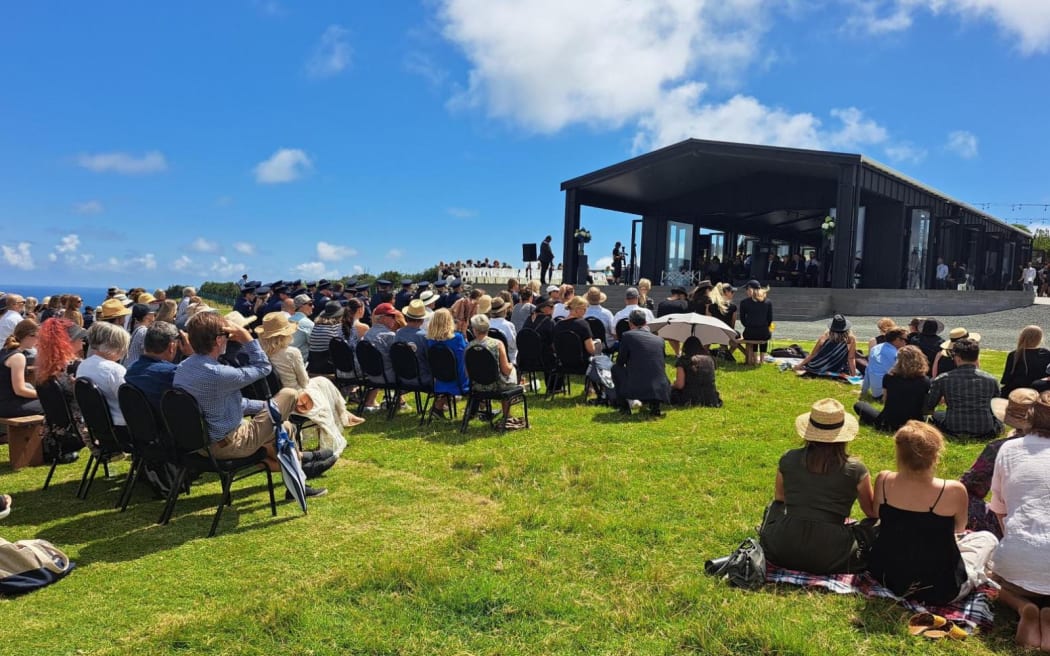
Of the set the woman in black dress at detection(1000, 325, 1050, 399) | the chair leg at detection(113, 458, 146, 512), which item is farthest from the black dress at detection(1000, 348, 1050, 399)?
the chair leg at detection(113, 458, 146, 512)

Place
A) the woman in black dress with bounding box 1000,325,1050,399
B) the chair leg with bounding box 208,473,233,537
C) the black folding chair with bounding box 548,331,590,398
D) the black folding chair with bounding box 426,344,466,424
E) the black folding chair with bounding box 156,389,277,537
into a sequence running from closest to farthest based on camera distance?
the black folding chair with bounding box 156,389,277,537, the chair leg with bounding box 208,473,233,537, the woman in black dress with bounding box 1000,325,1050,399, the black folding chair with bounding box 426,344,466,424, the black folding chair with bounding box 548,331,590,398

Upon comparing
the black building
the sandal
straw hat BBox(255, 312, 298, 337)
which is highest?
the black building

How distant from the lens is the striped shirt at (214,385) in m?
4.46

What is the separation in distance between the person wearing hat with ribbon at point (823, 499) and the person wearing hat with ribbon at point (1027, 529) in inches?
25.2

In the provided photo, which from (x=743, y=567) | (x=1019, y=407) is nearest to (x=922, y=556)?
(x=743, y=567)

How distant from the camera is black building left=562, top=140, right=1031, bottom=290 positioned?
69.8ft

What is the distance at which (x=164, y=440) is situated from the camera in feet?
15.3

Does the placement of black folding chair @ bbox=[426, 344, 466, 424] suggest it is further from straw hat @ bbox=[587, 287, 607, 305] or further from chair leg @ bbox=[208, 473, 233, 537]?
straw hat @ bbox=[587, 287, 607, 305]

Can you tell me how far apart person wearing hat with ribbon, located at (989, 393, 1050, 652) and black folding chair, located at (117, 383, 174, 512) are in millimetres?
5142

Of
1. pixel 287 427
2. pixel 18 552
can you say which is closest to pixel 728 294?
pixel 287 427

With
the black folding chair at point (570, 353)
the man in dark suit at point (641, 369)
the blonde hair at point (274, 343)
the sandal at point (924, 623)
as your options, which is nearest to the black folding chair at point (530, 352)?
the black folding chair at point (570, 353)

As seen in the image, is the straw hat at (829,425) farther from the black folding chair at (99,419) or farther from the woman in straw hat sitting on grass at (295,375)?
the black folding chair at (99,419)

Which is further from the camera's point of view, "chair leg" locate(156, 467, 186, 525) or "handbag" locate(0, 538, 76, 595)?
"chair leg" locate(156, 467, 186, 525)

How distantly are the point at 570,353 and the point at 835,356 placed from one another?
461 cm
